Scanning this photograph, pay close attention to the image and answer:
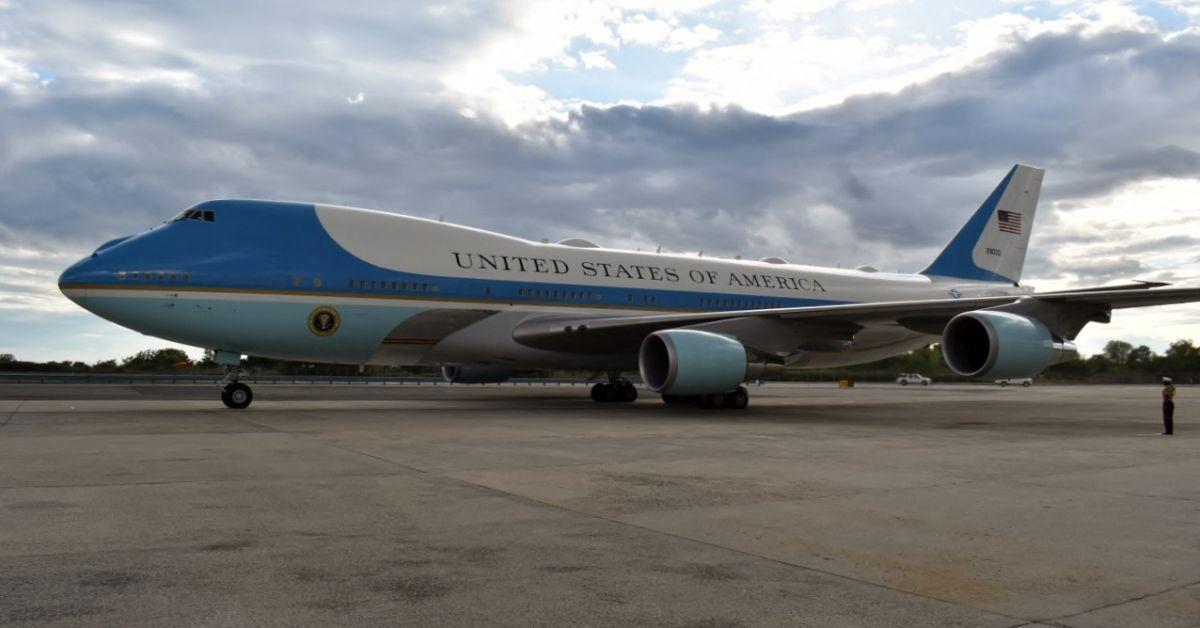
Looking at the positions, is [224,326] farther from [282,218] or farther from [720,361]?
[720,361]

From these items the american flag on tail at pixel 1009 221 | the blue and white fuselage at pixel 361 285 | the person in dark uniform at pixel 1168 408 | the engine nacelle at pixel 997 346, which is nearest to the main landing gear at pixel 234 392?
the blue and white fuselage at pixel 361 285

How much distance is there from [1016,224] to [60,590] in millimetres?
27160

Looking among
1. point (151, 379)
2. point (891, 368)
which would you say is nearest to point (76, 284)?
point (151, 379)

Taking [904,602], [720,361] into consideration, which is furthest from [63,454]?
[720,361]

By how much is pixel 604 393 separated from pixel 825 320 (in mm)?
6118

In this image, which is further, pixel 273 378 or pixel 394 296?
pixel 273 378

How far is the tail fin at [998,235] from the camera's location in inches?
1014

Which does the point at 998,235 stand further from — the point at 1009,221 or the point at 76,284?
the point at 76,284

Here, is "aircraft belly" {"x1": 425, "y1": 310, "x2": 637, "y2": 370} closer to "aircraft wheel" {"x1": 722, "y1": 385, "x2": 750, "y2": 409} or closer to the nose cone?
"aircraft wheel" {"x1": 722, "y1": 385, "x2": 750, "y2": 409}

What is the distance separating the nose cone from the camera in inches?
575

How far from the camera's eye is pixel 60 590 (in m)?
3.73

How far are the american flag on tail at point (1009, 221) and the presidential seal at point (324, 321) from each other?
19.4 meters

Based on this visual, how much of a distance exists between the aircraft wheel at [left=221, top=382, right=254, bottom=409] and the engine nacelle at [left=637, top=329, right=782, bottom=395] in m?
7.28

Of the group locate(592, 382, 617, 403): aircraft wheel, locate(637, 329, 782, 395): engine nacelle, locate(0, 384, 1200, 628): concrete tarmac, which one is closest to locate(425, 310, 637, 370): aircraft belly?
locate(592, 382, 617, 403): aircraft wheel
